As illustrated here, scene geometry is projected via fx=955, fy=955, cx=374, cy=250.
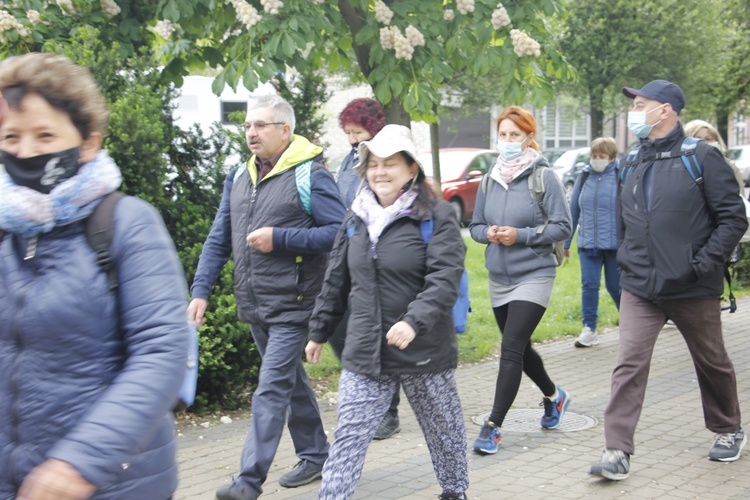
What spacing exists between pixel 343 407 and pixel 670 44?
22.3 m

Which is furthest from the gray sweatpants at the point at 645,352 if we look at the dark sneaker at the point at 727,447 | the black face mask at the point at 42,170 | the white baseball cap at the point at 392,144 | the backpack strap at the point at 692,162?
the black face mask at the point at 42,170

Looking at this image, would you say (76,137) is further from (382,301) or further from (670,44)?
(670,44)

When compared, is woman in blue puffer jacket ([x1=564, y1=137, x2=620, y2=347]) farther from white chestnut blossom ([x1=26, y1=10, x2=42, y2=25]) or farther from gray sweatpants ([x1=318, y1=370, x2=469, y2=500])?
white chestnut blossom ([x1=26, y1=10, x2=42, y2=25])

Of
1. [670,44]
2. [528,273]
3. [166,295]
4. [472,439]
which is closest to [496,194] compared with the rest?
[528,273]

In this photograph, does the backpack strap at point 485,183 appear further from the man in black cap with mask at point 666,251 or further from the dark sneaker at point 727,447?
the dark sneaker at point 727,447

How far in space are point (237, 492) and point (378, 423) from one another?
0.91m

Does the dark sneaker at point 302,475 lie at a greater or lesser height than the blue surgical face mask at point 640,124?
lesser

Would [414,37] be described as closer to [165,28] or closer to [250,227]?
[165,28]

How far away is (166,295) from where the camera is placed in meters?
2.24

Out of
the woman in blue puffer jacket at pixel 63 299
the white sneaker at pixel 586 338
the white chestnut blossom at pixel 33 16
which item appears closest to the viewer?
the woman in blue puffer jacket at pixel 63 299

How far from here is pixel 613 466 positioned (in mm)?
5020

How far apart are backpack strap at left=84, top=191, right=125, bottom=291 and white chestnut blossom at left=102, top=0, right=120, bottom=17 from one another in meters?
5.42

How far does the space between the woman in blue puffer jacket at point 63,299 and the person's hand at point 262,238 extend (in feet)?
8.13

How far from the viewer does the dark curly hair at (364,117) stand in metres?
5.72
